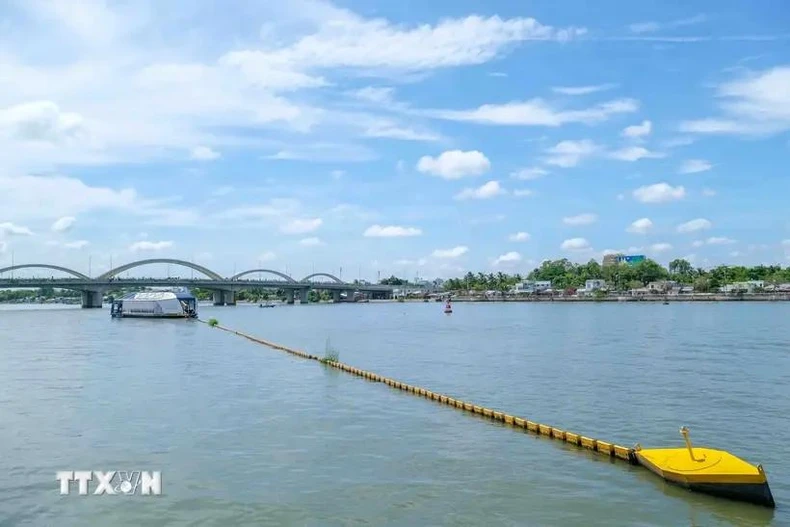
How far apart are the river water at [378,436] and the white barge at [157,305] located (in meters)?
68.8

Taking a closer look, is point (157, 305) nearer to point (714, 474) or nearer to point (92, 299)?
point (92, 299)

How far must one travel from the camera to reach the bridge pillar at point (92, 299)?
17136cm

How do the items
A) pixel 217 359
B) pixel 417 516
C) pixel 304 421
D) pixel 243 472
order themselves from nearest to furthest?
pixel 417 516
pixel 243 472
pixel 304 421
pixel 217 359

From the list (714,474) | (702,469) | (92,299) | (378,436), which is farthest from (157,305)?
(714,474)

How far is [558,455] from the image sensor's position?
2089 cm

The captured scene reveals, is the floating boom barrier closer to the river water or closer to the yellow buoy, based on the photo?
the yellow buoy

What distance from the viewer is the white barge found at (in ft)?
384

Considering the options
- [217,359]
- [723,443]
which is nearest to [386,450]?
[723,443]

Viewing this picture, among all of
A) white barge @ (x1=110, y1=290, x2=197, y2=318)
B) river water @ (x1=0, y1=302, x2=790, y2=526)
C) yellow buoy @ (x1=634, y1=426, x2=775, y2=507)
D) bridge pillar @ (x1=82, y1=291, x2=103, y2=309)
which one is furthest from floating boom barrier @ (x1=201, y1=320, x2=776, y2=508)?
bridge pillar @ (x1=82, y1=291, x2=103, y2=309)

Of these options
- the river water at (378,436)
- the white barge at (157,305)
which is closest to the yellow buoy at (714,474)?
the river water at (378,436)

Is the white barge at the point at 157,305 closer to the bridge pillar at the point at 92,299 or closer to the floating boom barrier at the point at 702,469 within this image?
the bridge pillar at the point at 92,299

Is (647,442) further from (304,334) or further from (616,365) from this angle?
(304,334)

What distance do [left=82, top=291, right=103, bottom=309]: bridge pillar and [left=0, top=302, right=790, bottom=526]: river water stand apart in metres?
131

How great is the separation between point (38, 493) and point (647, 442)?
17.7 metres
